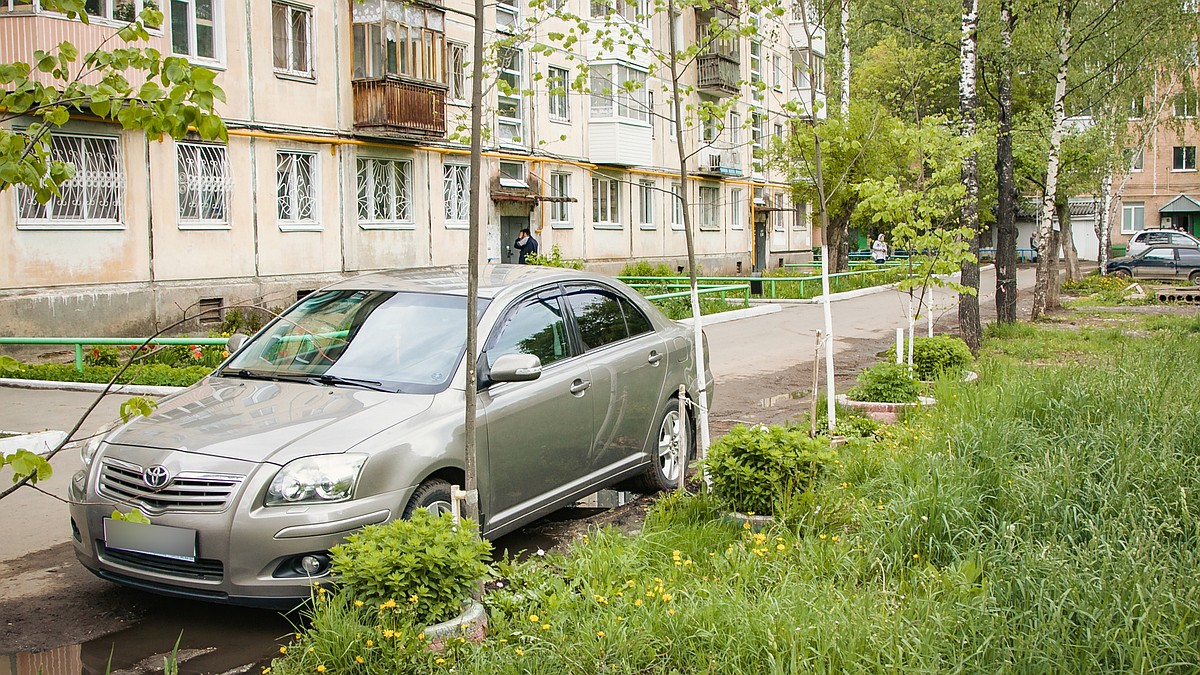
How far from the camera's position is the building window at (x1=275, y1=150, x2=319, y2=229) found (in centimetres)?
2281

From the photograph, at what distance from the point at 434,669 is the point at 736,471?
7.97ft

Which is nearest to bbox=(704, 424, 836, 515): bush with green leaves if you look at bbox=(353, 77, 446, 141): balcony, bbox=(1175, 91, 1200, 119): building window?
bbox=(353, 77, 446, 141): balcony

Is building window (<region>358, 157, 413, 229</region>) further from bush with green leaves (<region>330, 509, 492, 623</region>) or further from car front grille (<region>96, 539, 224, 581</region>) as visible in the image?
bush with green leaves (<region>330, 509, 492, 623</region>)

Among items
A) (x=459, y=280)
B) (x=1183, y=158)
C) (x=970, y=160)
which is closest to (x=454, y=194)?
(x=970, y=160)

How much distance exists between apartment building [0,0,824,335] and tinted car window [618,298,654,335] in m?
1.87

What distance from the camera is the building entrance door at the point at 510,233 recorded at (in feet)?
99.8

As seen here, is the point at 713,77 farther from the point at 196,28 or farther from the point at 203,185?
the point at 203,185

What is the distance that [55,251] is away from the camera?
17922 mm

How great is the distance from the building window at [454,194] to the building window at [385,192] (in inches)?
52.8

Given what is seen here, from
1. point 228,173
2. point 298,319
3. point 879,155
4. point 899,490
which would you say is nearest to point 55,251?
point 228,173

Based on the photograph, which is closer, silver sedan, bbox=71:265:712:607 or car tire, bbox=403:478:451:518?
silver sedan, bbox=71:265:712:607

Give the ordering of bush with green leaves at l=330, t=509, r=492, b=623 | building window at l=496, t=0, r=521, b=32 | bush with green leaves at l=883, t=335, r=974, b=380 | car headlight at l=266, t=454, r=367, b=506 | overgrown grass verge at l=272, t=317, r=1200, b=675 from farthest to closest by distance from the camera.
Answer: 1. building window at l=496, t=0, r=521, b=32
2. bush with green leaves at l=883, t=335, r=974, b=380
3. car headlight at l=266, t=454, r=367, b=506
4. bush with green leaves at l=330, t=509, r=492, b=623
5. overgrown grass verge at l=272, t=317, r=1200, b=675

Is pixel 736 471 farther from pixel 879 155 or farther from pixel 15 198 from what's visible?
pixel 879 155

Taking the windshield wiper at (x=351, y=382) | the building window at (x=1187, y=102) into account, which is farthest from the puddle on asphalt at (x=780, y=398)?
the building window at (x=1187, y=102)
